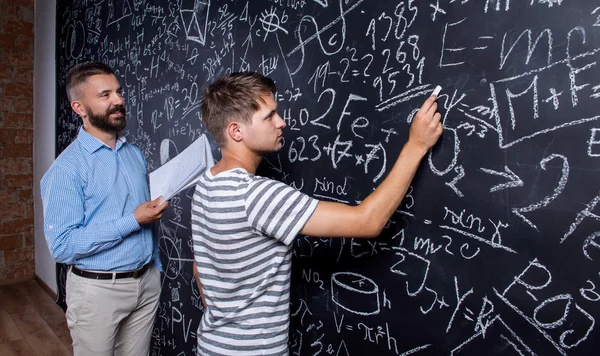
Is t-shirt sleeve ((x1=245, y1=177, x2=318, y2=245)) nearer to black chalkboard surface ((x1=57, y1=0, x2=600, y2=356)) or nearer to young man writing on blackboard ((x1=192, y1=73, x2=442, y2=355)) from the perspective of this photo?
young man writing on blackboard ((x1=192, y1=73, x2=442, y2=355))

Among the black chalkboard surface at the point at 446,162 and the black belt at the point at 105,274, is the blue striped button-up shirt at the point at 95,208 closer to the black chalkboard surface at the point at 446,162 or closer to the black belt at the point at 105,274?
the black belt at the point at 105,274

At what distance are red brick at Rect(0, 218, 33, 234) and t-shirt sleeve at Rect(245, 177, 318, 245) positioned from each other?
13.6 ft

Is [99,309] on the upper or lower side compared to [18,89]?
lower

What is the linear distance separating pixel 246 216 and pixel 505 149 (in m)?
0.74

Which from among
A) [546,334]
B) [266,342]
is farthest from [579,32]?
[266,342]

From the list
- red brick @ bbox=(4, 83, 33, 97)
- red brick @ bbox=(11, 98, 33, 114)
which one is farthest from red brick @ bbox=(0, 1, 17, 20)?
red brick @ bbox=(11, 98, 33, 114)

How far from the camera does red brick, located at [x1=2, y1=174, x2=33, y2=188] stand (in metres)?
4.05

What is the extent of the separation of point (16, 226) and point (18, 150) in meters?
0.78

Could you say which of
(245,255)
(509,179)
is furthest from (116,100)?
(509,179)

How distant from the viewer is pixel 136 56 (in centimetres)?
260

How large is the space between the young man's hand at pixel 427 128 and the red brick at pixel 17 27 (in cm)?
438

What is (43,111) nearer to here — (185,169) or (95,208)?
(95,208)

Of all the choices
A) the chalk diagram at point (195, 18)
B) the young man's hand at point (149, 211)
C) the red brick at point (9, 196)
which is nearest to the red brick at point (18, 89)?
the red brick at point (9, 196)

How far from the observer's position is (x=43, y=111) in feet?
13.0
